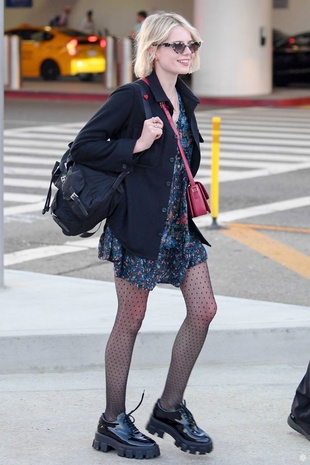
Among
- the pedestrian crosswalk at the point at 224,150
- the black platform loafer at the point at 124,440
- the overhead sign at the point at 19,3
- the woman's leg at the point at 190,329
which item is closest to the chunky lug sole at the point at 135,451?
the black platform loafer at the point at 124,440

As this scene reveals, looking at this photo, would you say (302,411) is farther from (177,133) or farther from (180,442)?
(177,133)

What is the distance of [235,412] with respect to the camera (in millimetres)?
5320

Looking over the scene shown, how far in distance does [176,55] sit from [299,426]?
1718 millimetres

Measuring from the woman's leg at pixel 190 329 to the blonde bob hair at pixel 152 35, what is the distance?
88 cm

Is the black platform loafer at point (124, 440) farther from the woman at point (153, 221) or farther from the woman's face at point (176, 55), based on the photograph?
the woman's face at point (176, 55)

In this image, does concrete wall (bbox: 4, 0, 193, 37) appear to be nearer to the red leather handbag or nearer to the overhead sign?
the overhead sign

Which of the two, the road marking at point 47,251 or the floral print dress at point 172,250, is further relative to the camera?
the road marking at point 47,251

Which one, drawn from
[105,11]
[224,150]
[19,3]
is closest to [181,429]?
[224,150]

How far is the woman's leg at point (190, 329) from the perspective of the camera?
15.4ft

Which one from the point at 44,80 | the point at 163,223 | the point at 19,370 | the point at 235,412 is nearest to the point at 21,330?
the point at 19,370

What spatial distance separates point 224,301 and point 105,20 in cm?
3432

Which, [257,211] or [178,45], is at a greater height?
[178,45]

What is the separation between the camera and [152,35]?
181 inches

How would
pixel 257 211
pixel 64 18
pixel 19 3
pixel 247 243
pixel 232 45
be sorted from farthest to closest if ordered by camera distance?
1. pixel 19 3
2. pixel 64 18
3. pixel 232 45
4. pixel 257 211
5. pixel 247 243
